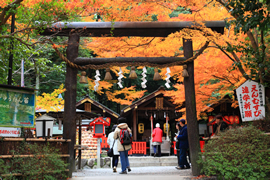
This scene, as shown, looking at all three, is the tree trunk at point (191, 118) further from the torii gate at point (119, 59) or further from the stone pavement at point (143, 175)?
the stone pavement at point (143, 175)

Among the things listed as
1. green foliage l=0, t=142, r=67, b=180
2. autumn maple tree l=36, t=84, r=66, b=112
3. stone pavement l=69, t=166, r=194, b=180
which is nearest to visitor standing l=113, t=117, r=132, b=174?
stone pavement l=69, t=166, r=194, b=180

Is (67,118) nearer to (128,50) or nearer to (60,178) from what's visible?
(60,178)

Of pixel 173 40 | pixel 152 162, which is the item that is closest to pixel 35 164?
pixel 173 40

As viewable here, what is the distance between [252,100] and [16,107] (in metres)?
7.18

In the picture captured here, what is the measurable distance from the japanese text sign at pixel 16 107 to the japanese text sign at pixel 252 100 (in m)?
6.69

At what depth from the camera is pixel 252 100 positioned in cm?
884

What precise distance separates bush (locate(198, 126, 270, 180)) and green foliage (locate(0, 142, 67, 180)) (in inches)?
155

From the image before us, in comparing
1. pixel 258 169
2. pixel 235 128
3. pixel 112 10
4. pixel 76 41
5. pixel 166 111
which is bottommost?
pixel 258 169

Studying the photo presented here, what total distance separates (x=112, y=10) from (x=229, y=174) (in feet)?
22.6

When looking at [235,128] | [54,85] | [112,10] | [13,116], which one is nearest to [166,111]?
[54,85]

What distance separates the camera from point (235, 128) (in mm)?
7285

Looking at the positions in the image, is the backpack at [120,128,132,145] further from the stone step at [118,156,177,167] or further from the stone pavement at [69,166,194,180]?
the stone step at [118,156,177,167]

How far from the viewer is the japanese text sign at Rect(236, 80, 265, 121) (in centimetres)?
864

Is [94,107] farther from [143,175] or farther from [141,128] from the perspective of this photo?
[143,175]
